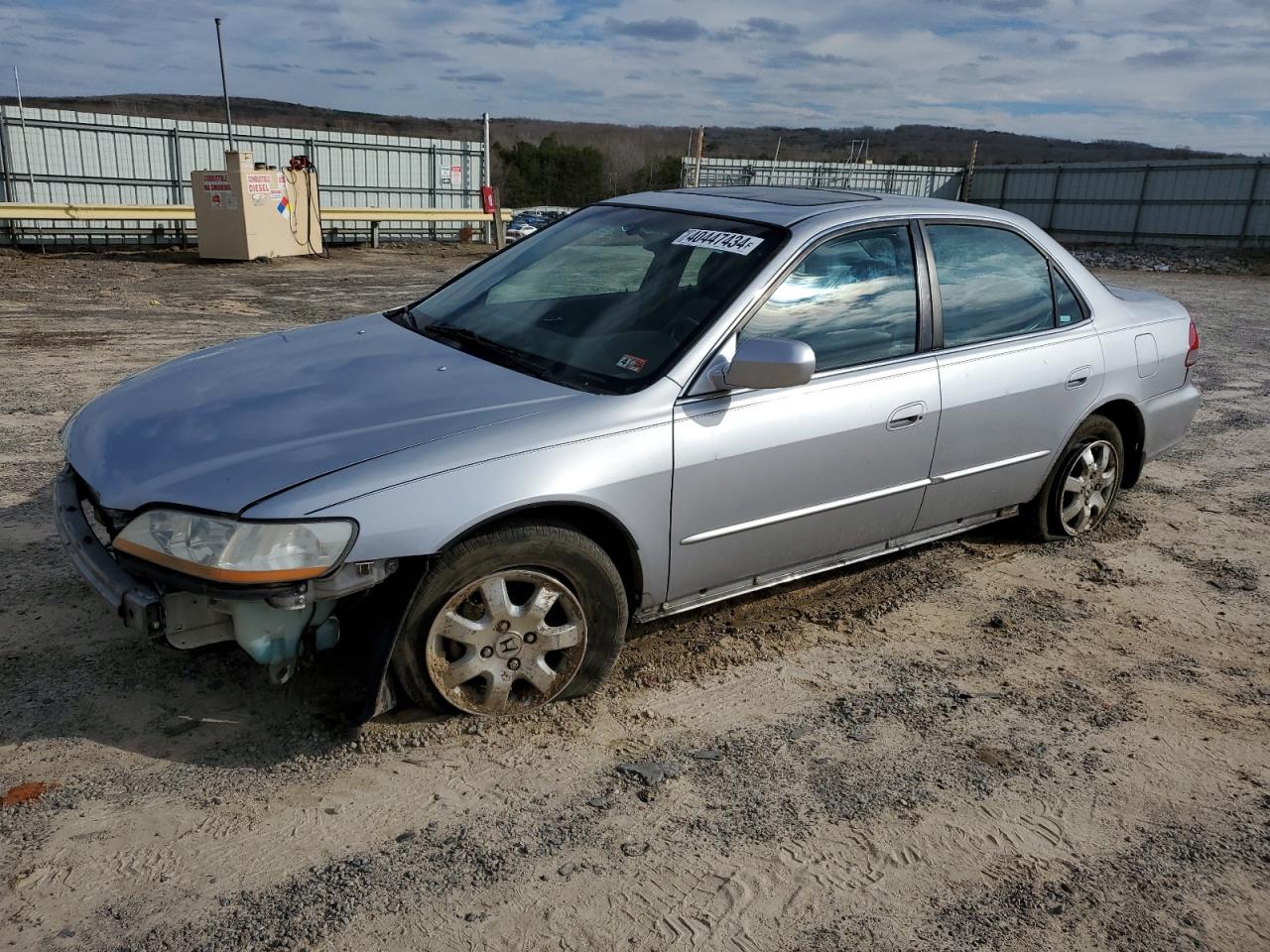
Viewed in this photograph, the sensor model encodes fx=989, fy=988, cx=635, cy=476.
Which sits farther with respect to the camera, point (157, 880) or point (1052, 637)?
point (1052, 637)

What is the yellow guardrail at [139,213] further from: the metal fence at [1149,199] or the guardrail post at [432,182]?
the metal fence at [1149,199]

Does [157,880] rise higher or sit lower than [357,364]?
lower

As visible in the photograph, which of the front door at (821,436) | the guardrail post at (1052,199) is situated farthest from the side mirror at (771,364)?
the guardrail post at (1052,199)

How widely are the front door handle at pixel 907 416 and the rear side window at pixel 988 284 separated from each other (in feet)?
1.20

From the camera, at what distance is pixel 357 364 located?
3.61 meters

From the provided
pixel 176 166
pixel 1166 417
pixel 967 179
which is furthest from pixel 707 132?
pixel 1166 417

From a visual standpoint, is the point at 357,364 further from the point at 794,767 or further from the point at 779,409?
the point at 794,767

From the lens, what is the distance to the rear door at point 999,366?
4109 millimetres

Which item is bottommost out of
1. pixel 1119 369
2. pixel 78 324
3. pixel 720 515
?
pixel 78 324

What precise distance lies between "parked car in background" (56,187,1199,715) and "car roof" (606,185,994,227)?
3 cm

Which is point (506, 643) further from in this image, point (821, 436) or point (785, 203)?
point (785, 203)

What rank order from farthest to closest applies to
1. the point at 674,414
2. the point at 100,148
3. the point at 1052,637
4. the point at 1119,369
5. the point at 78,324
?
the point at 100,148 < the point at 78,324 < the point at 1119,369 < the point at 1052,637 < the point at 674,414

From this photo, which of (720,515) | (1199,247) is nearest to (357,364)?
(720,515)

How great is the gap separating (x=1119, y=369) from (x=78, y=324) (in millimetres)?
9773
